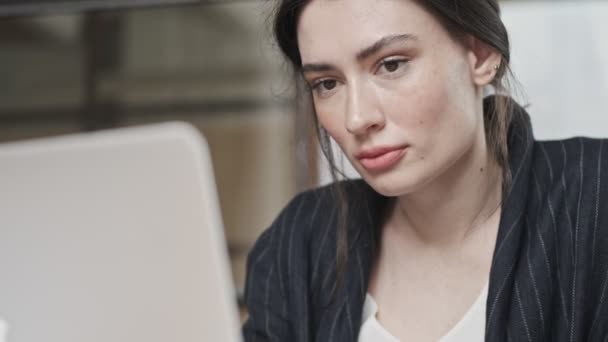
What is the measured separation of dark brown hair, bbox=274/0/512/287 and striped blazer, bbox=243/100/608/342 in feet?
0.06

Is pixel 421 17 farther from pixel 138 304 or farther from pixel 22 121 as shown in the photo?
pixel 22 121

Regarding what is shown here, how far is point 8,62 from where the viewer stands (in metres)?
2.36

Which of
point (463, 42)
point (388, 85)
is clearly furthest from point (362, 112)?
point (463, 42)

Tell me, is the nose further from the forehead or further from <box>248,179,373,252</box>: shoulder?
<box>248,179,373,252</box>: shoulder

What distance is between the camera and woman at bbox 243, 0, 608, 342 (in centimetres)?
84

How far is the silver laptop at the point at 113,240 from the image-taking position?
1.21 feet

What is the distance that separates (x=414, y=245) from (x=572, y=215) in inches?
8.9

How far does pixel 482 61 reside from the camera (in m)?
0.92

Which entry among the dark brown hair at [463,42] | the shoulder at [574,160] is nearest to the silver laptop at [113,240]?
the dark brown hair at [463,42]

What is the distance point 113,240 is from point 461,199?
0.67m

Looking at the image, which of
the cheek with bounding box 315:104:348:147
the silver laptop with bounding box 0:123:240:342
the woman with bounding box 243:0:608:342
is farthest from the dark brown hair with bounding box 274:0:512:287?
the silver laptop with bounding box 0:123:240:342

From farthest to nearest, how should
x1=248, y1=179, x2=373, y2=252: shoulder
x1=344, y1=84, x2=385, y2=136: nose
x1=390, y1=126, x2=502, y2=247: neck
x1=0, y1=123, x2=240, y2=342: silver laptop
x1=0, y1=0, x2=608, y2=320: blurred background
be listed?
x1=0, y1=0, x2=608, y2=320: blurred background < x1=248, y1=179, x2=373, y2=252: shoulder < x1=390, y1=126, x2=502, y2=247: neck < x1=344, y1=84, x2=385, y2=136: nose < x1=0, y1=123, x2=240, y2=342: silver laptop

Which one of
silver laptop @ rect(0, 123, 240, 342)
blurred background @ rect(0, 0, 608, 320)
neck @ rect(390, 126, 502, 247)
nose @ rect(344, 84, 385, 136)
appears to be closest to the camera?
silver laptop @ rect(0, 123, 240, 342)

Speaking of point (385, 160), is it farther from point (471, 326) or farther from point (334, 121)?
point (471, 326)
